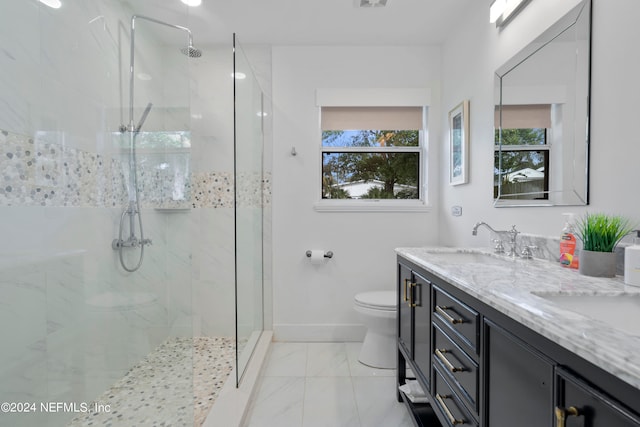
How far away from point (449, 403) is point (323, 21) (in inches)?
96.7

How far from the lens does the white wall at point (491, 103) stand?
1055 millimetres

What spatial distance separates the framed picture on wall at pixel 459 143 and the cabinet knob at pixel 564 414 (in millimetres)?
1746

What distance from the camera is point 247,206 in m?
2.29

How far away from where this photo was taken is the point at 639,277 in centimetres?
90

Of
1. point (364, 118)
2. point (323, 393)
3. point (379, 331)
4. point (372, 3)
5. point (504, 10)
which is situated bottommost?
point (323, 393)

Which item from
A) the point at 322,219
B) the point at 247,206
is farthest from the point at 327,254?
the point at 247,206

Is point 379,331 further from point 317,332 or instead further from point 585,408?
point 585,408

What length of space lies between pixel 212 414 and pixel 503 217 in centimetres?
186

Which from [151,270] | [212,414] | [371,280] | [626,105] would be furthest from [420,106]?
[212,414]

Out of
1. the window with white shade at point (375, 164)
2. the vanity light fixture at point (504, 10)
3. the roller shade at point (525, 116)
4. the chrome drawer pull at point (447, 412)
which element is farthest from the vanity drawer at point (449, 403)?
the vanity light fixture at point (504, 10)

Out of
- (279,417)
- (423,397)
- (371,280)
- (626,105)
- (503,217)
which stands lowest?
(279,417)

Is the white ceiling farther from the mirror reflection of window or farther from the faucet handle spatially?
the faucet handle

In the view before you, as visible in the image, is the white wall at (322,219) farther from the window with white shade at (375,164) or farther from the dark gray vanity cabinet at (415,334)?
the dark gray vanity cabinet at (415,334)

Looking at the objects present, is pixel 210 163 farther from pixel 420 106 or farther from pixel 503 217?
pixel 503 217
